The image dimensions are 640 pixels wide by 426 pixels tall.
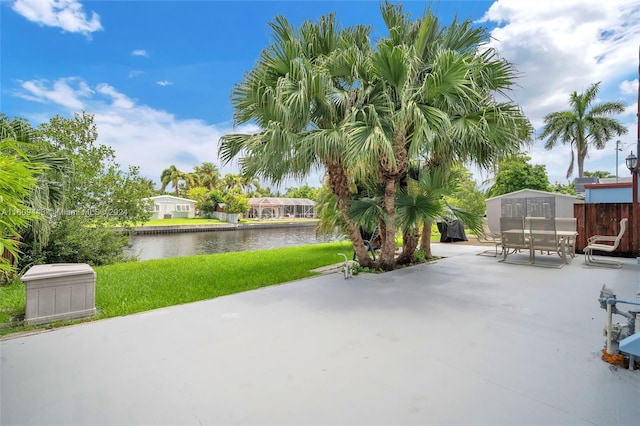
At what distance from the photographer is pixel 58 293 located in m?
3.38

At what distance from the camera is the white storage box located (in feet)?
10.7

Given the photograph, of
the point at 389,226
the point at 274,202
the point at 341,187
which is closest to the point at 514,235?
the point at 389,226

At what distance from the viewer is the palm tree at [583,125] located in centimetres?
2050

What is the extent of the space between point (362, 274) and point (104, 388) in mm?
4254

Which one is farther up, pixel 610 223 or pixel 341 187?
pixel 341 187

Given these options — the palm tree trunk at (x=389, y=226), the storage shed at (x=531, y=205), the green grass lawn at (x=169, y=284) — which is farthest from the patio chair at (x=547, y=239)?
the storage shed at (x=531, y=205)

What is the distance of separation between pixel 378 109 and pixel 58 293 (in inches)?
198

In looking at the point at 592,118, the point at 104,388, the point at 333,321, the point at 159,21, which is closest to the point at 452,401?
the point at 333,321

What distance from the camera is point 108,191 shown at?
10.3 metres

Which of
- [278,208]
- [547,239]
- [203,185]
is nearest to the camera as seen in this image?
[547,239]

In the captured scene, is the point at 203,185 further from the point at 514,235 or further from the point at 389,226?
the point at 514,235

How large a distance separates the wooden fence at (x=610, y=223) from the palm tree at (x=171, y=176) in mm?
51379

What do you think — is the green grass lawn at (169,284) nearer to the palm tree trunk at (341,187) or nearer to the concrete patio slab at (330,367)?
the concrete patio slab at (330,367)

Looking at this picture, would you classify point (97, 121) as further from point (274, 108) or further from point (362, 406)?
point (362, 406)
